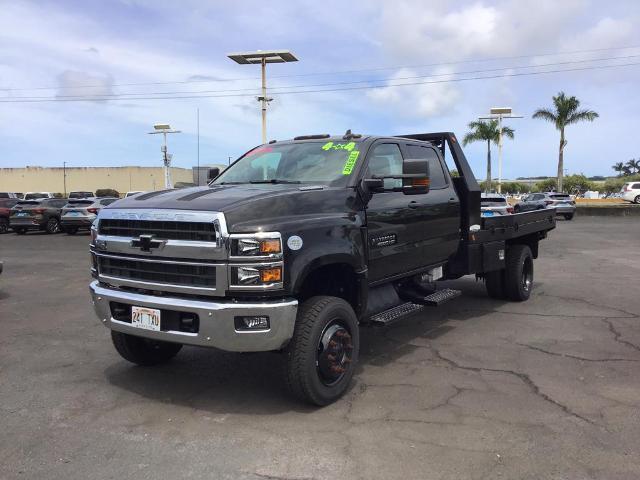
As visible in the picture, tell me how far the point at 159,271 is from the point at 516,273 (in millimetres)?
5684

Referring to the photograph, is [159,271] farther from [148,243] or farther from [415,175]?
[415,175]

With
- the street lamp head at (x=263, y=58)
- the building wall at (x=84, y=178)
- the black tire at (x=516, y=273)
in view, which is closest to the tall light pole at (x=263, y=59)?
the street lamp head at (x=263, y=58)

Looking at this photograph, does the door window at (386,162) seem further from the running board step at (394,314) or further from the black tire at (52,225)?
the black tire at (52,225)

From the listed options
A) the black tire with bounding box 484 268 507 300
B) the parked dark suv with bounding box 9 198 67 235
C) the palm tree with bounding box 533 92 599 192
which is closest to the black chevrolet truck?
the black tire with bounding box 484 268 507 300

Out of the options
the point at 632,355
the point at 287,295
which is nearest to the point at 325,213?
the point at 287,295

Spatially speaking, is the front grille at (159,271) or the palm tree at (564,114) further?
the palm tree at (564,114)

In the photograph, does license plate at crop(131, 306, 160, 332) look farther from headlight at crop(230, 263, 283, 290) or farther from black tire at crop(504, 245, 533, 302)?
black tire at crop(504, 245, 533, 302)

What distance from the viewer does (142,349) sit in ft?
17.2

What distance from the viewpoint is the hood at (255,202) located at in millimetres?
3975

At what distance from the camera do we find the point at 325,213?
4457 mm

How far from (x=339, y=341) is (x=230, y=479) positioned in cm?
147

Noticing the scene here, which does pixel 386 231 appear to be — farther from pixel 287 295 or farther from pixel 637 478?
pixel 637 478

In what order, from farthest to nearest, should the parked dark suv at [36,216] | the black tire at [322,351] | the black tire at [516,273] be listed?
the parked dark suv at [36,216] → the black tire at [516,273] → the black tire at [322,351]

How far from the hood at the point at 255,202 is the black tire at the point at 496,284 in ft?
13.9
